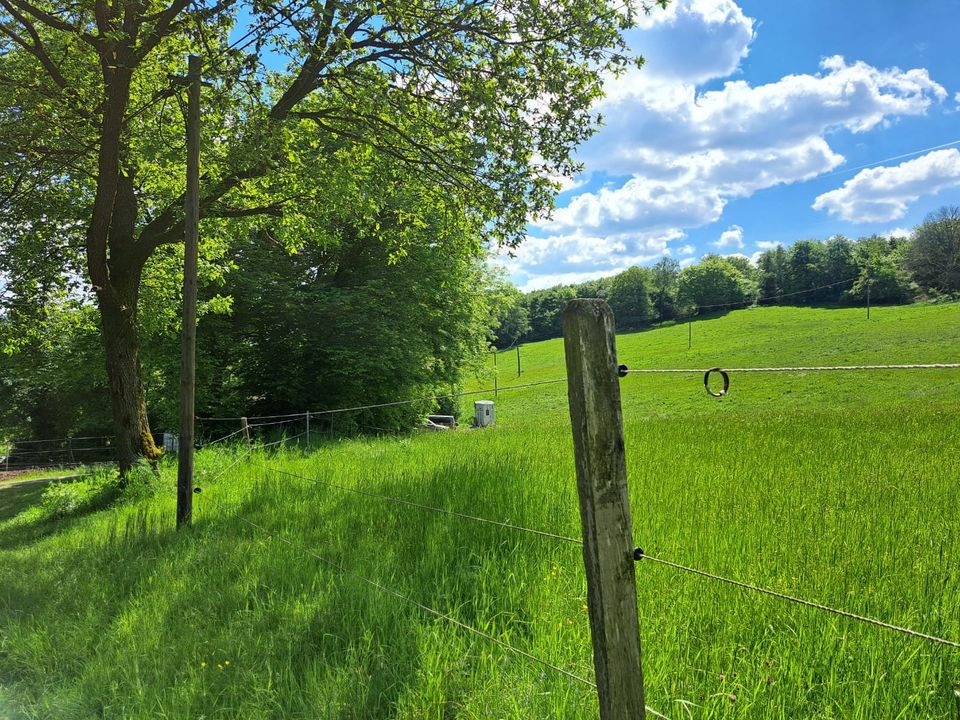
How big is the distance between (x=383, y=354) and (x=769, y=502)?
1349cm

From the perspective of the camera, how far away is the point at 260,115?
9.01 meters

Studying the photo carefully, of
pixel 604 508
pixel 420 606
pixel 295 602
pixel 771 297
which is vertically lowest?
pixel 295 602

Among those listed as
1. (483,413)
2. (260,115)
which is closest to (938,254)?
(483,413)

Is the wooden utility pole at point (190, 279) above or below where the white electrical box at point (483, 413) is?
above

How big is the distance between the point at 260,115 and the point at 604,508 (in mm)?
9474

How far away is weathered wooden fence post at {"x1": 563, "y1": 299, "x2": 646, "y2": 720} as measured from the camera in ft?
5.96

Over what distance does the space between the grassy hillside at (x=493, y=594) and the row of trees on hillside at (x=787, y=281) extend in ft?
215

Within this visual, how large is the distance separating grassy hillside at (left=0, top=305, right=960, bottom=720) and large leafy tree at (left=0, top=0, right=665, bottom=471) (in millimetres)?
5344

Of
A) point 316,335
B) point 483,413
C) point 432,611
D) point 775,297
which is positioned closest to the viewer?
point 432,611

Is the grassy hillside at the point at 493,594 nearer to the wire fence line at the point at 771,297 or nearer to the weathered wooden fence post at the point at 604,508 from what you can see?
the weathered wooden fence post at the point at 604,508

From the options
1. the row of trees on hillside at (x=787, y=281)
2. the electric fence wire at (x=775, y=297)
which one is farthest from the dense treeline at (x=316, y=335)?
Answer: the electric fence wire at (x=775, y=297)

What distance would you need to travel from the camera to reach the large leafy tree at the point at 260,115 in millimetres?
8383

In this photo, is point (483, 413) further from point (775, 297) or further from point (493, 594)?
point (775, 297)

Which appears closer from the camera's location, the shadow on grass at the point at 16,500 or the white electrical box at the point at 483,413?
the shadow on grass at the point at 16,500
